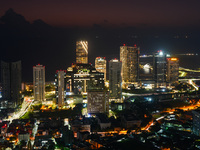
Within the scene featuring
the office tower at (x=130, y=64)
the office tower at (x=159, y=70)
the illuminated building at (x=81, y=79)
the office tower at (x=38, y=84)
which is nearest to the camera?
the office tower at (x=38, y=84)

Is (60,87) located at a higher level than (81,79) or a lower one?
lower

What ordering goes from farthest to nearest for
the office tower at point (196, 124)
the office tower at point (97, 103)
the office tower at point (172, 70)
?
1. the office tower at point (172, 70)
2. the office tower at point (97, 103)
3. the office tower at point (196, 124)

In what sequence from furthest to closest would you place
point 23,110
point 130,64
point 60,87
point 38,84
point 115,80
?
point 130,64 → point 115,80 → point 38,84 → point 60,87 → point 23,110

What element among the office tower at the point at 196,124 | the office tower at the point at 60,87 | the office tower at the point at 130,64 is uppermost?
the office tower at the point at 130,64

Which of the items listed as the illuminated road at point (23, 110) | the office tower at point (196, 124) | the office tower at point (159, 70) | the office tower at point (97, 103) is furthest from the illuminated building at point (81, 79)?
the office tower at point (196, 124)

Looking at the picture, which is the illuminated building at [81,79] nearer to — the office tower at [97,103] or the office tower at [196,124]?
the office tower at [97,103]

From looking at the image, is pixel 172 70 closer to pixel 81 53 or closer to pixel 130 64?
pixel 130 64

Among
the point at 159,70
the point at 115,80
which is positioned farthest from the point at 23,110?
the point at 159,70

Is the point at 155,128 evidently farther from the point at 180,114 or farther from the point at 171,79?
the point at 171,79
